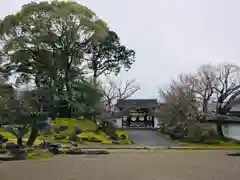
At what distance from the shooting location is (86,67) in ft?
105

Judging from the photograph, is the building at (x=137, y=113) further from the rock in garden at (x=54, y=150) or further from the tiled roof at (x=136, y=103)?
the rock in garden at (x=54, y=150)

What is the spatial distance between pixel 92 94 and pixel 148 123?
11.0 meters

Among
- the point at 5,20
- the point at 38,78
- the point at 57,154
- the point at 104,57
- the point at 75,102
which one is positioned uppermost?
the point at 5,20

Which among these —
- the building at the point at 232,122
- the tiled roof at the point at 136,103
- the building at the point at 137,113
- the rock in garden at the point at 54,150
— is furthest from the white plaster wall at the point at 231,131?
the rock in garden at the point at 54,150

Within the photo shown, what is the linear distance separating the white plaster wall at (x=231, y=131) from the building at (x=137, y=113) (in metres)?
9.05

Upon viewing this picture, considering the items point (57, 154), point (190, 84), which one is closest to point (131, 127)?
point (190, 84)

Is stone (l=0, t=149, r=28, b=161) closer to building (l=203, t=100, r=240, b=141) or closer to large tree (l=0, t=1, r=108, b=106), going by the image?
large tree (l=0, t=1, r=108, b=106)

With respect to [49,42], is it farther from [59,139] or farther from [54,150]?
[54,150]

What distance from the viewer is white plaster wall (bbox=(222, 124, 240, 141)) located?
1005 inches

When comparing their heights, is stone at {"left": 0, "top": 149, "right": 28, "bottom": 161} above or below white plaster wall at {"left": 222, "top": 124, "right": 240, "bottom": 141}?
below

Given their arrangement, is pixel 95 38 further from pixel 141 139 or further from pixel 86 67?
pixel 141 139

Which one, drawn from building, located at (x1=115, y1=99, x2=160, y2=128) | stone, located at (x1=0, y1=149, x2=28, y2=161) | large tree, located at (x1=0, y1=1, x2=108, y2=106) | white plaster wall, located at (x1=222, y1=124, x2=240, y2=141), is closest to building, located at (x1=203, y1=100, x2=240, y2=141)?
white plaster wall, located at (x1=222, y1=124, x2=240, y2=141)

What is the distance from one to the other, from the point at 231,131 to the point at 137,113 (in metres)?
12.3

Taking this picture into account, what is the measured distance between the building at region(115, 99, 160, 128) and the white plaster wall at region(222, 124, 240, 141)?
9.05m
